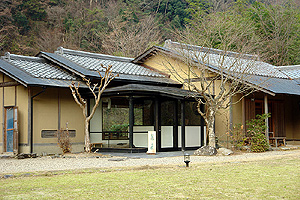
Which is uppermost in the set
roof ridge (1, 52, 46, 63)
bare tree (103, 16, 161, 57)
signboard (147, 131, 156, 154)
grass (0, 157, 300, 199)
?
bare tree (103, 16, 161, 57)

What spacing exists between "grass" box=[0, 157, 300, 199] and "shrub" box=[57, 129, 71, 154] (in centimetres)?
522

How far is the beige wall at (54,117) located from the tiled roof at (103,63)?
1.85m

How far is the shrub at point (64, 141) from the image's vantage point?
14.2 m

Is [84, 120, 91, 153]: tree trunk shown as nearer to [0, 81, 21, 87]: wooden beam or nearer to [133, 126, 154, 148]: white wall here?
[133, 126, 154, 148]: white wall

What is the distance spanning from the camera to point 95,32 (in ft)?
112

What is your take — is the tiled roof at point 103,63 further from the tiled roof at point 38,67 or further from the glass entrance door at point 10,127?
the glass entrance door at point 10,127

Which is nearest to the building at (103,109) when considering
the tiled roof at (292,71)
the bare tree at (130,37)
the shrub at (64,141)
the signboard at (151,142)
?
the shrub at (64,141)

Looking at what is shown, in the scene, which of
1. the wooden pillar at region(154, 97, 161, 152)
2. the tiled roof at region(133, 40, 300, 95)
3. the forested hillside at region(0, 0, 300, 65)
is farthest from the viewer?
the forested hillside at region(0, 0, 300, 65)

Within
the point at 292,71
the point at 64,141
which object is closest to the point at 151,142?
the point at 64,141

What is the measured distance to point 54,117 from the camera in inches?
577

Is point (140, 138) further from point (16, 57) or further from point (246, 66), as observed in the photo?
point (16, 57)

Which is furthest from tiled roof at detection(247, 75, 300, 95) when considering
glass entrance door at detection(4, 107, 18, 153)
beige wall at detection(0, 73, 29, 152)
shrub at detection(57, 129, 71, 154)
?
glass entrance door at detection(4, 107, 18, 153)

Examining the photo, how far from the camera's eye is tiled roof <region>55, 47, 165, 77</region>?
54.9ft

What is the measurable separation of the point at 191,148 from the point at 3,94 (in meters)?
7.64
